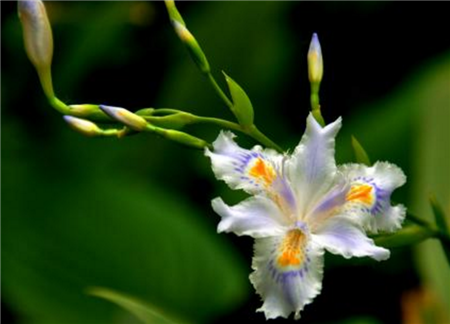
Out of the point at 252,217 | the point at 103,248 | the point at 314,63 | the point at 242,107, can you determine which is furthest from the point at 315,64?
the point at 103,248

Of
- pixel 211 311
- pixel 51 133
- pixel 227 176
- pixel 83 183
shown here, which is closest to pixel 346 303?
pixel 211 311

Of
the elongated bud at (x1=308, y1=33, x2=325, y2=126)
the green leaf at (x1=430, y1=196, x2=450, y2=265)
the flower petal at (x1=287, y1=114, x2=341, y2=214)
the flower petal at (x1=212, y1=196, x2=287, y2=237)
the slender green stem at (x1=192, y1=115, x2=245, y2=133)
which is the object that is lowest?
the green leaf at (x1=430, y1=196, x2=450, y2=265)

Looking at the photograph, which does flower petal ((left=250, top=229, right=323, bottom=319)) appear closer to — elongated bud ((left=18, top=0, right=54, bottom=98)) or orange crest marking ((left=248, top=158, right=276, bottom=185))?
orange crest marking ((left=248, top=158, right=276, bottom=185))

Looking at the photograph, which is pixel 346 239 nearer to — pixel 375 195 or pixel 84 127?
pixel 375 195

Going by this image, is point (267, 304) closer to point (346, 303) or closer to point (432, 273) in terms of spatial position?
point (432, 273)

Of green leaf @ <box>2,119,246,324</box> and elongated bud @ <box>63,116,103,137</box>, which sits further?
green leaf @ <box>2,119,246,324</box>

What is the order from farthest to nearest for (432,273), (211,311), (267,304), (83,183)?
1. (83,183)
2. (211,311)
3. (432,273)
4. (267,304)

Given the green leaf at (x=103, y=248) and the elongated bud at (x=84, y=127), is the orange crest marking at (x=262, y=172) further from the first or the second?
the green leaf at (x=103, y=248)

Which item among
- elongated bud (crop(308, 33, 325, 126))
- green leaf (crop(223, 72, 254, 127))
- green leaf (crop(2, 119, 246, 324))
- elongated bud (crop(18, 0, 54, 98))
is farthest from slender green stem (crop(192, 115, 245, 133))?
green leaf (crop(2, 119, 246, 324))
